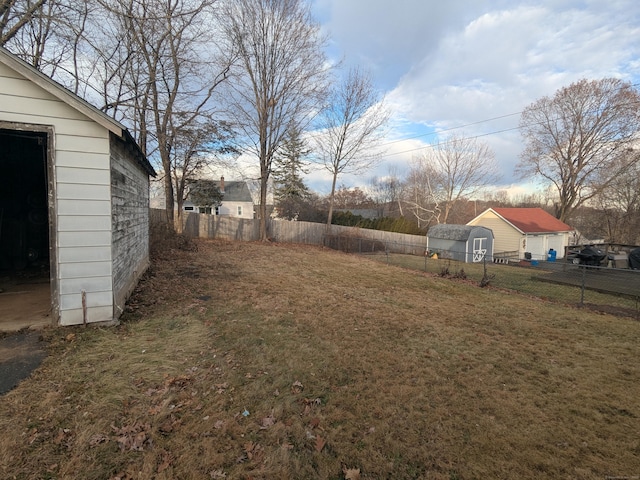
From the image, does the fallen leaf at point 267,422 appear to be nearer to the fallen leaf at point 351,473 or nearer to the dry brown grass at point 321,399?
the dry brown grass at point 321,399

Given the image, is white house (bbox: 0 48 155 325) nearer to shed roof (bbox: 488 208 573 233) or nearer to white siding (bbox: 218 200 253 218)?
shed roof (bbox: 488 208 573 233)

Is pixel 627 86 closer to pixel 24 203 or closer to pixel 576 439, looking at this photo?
pixel 576 439

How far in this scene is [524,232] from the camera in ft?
82.2

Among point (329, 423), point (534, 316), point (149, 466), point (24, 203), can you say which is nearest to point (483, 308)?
point (534, 316)

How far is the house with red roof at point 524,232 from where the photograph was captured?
25.5 metres

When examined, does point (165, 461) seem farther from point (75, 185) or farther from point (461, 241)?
point (461, 241)

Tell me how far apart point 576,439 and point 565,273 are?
43.6 ft

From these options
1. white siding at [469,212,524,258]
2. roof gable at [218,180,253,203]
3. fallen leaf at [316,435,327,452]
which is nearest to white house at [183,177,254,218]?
roof gable at [218,180,253,203]

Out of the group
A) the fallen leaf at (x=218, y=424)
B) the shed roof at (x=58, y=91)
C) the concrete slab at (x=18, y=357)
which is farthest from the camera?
the shed roof at (x=58, y=91)

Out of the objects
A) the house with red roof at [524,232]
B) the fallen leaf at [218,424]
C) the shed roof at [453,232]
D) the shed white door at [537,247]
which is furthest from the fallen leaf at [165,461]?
the shed white door at [537,247]

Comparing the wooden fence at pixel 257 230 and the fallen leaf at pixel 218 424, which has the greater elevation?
the wooden fence at pixel 257 230

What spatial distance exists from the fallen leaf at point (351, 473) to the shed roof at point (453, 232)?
21.7 m

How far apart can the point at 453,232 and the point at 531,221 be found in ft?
34.2

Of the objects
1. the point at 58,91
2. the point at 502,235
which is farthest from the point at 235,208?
the point at 58,91
